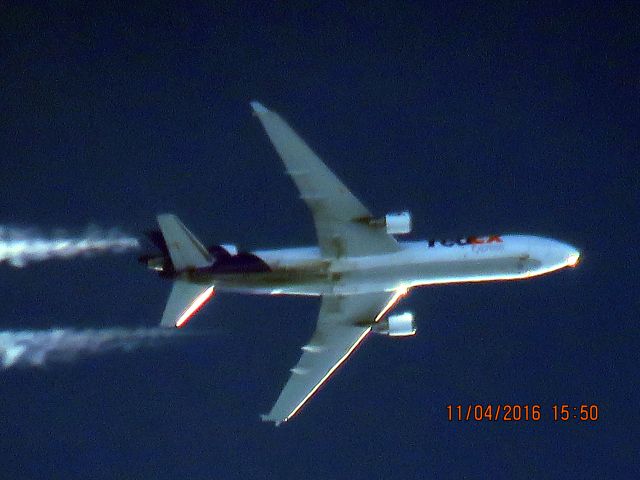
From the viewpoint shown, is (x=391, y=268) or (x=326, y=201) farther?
(x=391, y=268)

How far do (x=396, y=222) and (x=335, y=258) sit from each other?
3902mm

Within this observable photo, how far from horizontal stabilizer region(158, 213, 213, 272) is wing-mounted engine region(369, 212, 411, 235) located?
9295 mm

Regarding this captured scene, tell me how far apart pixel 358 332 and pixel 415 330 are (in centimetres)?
340

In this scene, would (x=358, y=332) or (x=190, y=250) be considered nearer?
(x=190, y=250)

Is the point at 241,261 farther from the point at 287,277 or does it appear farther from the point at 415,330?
the point at 415,330

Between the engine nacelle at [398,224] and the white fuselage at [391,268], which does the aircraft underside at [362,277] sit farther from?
the engine nacelle at [398,224]

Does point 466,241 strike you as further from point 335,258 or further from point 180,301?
point 180,301

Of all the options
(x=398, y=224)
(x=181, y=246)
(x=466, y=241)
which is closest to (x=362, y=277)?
(x=398, y=224)

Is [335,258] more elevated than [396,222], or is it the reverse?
[396,222]

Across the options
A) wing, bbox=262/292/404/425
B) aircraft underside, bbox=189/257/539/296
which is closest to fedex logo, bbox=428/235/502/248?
aircraft underside, bbox=189/257/539/296

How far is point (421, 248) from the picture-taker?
8644 centimetres

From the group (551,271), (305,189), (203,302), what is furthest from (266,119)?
(551,271)

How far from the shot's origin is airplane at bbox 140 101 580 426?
276 feet

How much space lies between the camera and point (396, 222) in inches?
3334
